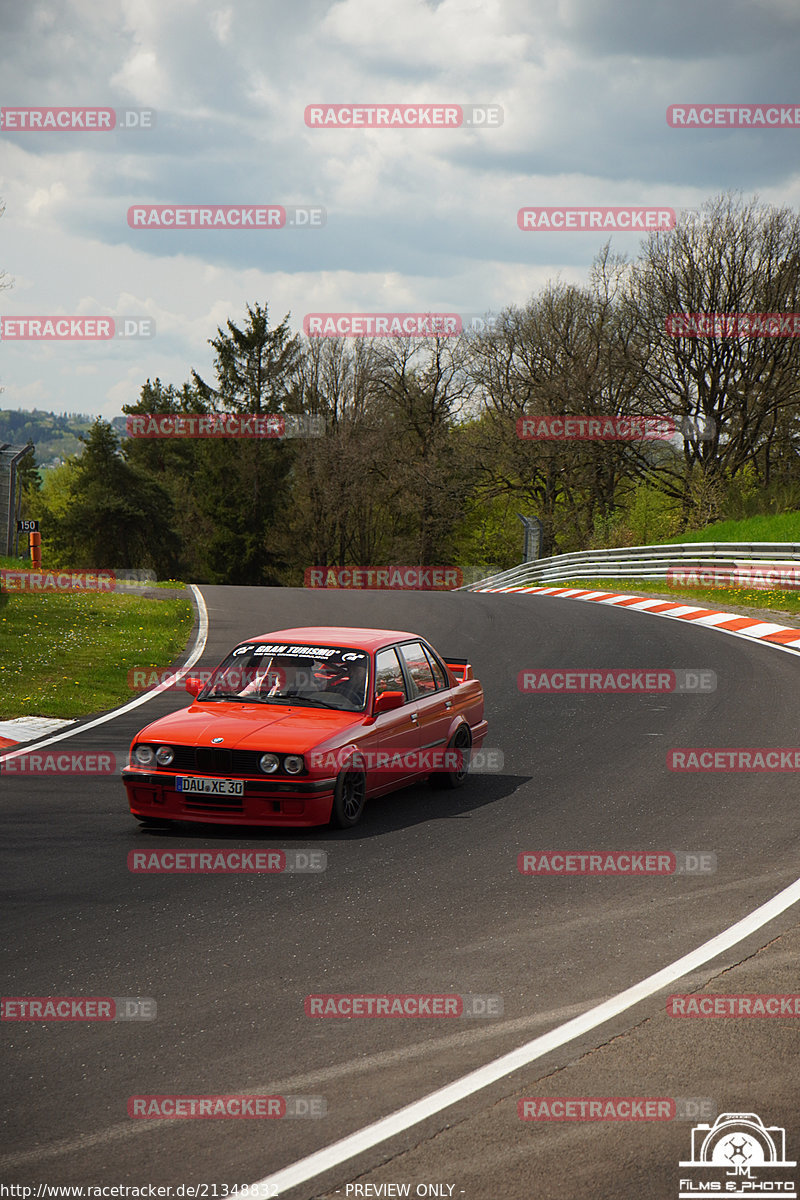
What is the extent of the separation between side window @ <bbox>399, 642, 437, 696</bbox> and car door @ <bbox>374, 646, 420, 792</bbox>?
20 centimetres

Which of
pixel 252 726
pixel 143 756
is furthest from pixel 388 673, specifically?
pixel 143 756

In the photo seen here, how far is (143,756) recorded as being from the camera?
8.11m

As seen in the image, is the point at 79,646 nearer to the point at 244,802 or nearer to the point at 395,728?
the point at 395,728

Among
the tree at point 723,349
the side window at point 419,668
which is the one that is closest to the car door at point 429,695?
the side window at point 419,668

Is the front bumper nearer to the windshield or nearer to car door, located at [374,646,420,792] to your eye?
car door, located at [374,646,420,792]

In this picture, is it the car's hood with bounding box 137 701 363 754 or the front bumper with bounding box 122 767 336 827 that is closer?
the front bumper with bounding box 122 767 336 827

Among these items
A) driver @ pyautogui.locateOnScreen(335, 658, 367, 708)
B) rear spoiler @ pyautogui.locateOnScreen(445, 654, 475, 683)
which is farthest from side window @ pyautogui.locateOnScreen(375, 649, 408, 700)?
rear spoiler @ pyautogui.locateOnScreen(445, 654, 475, 683)

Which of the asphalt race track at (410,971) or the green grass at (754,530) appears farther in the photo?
the green grass at (754,530)

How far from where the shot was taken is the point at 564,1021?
479cm

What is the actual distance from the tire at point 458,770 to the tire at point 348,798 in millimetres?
1267

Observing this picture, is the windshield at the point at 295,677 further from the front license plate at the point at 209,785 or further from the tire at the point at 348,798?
the front license plate at the point at 209,785

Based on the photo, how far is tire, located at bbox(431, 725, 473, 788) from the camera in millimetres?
9586

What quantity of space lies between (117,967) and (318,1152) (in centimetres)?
198

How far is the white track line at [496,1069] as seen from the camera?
12.1 feet
